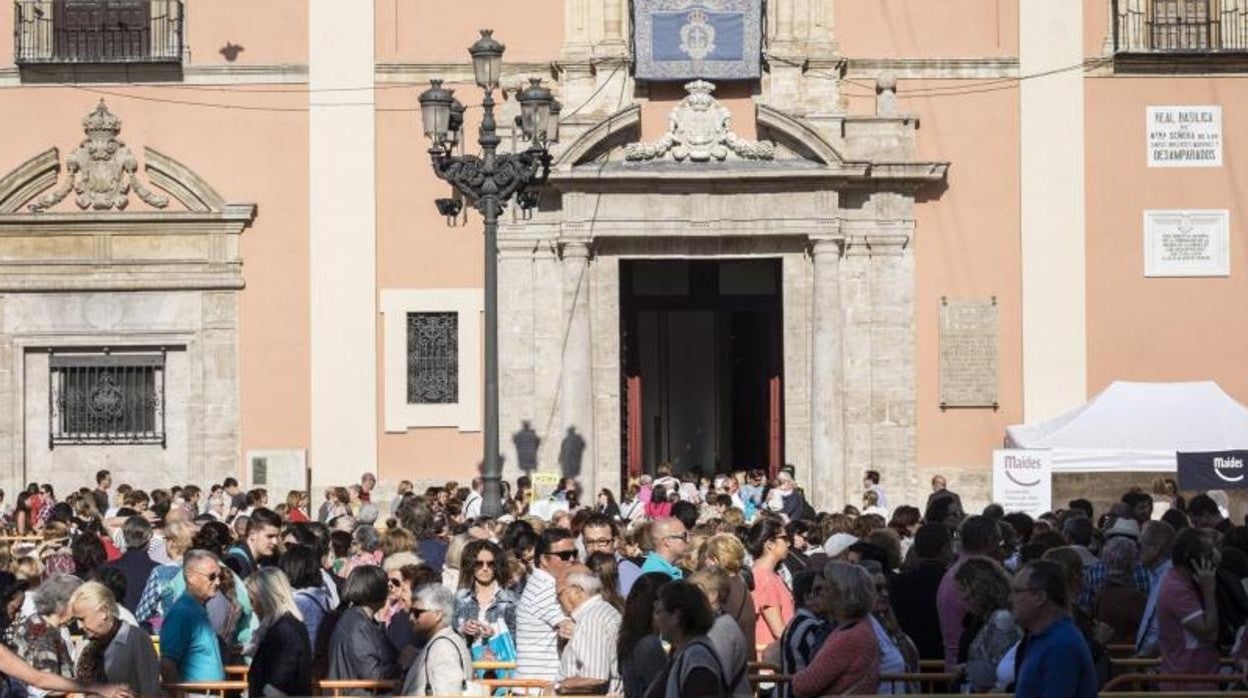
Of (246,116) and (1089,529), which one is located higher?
(246,116)

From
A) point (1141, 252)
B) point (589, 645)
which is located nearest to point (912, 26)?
point (1141, 252)

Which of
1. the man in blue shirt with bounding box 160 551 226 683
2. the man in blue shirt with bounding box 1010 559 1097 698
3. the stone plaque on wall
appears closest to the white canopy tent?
the stone plaque on wall

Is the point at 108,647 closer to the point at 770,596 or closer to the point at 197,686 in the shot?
the point at 197,686

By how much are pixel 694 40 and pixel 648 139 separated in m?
1.20

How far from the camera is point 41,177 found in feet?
96.7

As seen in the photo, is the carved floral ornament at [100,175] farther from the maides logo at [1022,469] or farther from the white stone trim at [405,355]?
the maides logo at [1022,469]

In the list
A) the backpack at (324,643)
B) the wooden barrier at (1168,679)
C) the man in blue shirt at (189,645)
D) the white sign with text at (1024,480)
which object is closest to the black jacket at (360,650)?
the backpack at (324,643)

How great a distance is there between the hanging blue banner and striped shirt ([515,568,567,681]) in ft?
54.6

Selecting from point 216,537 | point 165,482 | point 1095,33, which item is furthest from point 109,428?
point 216,537

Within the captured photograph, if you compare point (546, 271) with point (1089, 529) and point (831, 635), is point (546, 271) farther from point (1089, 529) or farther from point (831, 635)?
point (831, 635)

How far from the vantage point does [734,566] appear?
12.9 meters

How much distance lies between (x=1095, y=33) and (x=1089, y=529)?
14.7 m

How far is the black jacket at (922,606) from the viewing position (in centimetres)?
1309

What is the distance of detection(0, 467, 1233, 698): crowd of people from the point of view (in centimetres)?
1002
